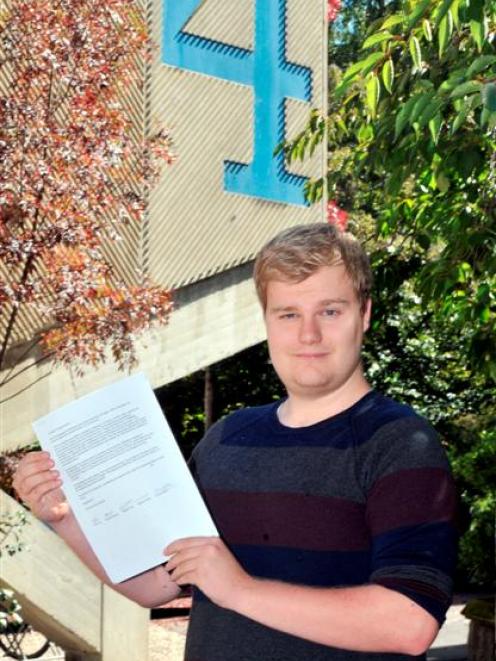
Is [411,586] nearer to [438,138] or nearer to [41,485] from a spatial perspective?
[41,485]

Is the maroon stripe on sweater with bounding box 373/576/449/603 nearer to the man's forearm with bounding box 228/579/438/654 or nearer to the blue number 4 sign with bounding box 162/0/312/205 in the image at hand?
the man's forearm with bounding box 228/579/438/654

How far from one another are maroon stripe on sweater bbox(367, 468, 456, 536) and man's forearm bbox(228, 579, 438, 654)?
0.46 feet

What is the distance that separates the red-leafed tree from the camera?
9.95m

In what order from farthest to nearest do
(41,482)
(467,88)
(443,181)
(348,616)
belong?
1. (443,181)
2. (467,88)
3. (41,482)
4. (348,616)

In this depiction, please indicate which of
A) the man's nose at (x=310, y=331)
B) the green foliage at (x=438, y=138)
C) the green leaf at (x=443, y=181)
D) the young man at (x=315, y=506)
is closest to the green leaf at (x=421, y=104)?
the green foliage at (x=438, y=138)

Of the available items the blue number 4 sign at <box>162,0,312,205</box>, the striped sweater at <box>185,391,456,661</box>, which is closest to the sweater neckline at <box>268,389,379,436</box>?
the striped sweater at <box>185,391,456,661</box>

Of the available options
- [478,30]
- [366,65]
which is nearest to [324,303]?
[478,30]

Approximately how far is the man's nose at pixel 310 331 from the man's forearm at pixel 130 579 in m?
0.62

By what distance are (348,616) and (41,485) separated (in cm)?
74

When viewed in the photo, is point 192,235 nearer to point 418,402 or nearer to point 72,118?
point 72,118

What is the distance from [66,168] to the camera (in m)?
10.1

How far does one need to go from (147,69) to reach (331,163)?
1369 cm

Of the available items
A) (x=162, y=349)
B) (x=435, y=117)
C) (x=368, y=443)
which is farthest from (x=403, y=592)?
(x=162, y=349)

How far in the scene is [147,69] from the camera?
12.8 meters
